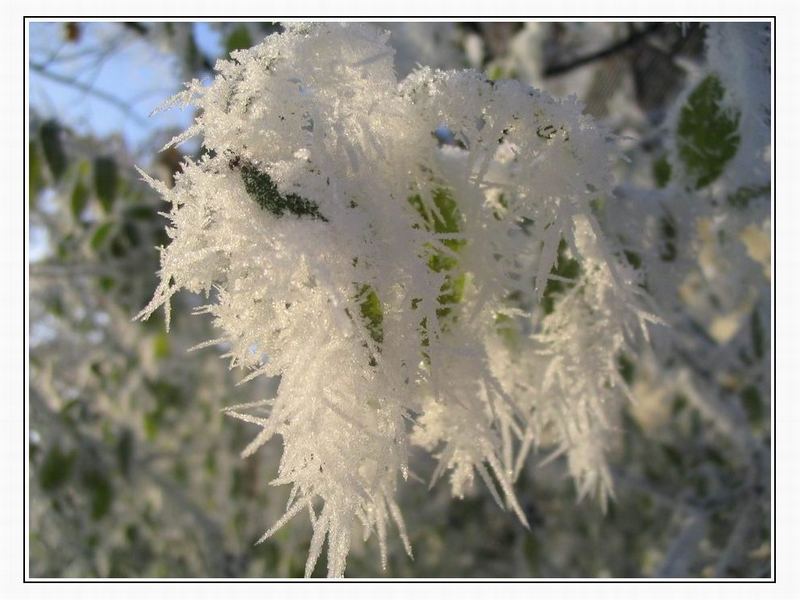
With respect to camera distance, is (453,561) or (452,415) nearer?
(452,415)

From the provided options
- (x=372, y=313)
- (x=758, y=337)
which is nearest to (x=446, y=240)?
(x=372, y=313)

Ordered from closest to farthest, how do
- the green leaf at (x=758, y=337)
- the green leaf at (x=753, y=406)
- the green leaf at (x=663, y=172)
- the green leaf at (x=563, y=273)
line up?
the green leaf at (x=563, y=273) < the green leaf at (x=663, y=172) < the green leaf at (x=758, y=337) < the green leaf at (x=753, y=406)

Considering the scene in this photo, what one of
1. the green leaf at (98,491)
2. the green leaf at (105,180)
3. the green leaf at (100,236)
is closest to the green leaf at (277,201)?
the green leaf at (105,180)

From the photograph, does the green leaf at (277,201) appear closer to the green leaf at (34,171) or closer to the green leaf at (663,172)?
the green leaf at (663,172)

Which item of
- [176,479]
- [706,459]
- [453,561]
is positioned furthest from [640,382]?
[176,479]

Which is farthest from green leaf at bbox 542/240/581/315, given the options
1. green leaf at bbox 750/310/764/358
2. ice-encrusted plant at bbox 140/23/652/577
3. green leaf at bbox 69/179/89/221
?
green leaf at bbox 69/179/89/221
